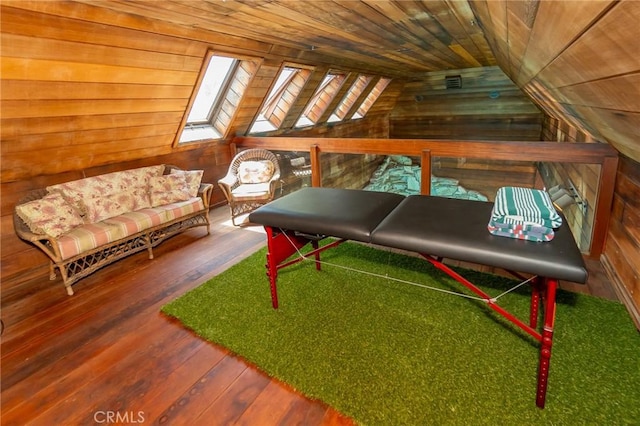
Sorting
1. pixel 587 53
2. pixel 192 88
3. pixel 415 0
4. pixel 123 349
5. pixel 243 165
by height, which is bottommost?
pixel 123 349

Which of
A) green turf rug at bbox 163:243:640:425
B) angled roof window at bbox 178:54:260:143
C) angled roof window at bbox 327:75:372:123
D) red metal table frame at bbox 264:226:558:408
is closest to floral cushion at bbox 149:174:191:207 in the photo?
angled roof window at bbox 178:54:260:143

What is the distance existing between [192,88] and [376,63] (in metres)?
2.65

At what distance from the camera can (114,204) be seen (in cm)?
299

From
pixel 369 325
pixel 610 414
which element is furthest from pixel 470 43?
pixel 610 414

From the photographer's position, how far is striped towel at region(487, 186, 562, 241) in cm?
136

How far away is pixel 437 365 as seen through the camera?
1640 millimetres

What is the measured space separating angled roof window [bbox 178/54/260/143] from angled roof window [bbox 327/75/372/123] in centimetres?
252

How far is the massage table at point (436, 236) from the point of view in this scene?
1285 mm

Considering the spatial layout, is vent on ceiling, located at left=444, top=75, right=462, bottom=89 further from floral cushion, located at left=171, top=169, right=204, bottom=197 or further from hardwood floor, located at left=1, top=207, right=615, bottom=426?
floral cushion, located at left=171, top=169, right=204, bottom=197

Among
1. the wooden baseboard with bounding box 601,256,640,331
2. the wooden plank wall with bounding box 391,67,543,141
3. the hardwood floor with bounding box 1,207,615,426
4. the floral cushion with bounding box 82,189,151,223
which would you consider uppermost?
the wooden plank wall with bounding box 391,67,543,141

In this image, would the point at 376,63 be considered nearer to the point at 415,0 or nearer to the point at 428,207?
the point at 415,0

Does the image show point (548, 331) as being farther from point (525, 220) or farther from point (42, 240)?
point (42, 240)

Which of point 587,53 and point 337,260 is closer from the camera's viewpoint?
point 587,53

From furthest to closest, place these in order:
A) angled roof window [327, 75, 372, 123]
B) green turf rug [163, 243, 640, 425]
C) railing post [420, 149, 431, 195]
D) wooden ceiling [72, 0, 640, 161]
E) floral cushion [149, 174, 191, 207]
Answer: angled roof window [327, 75, 372, 123] < floral cushion [149, 174, 191, 207] < railing post [420, 149, 431, 195] < green turf rug [163, 243, 640, 425] < wooden ceiling [72, 0, 640, 161]
